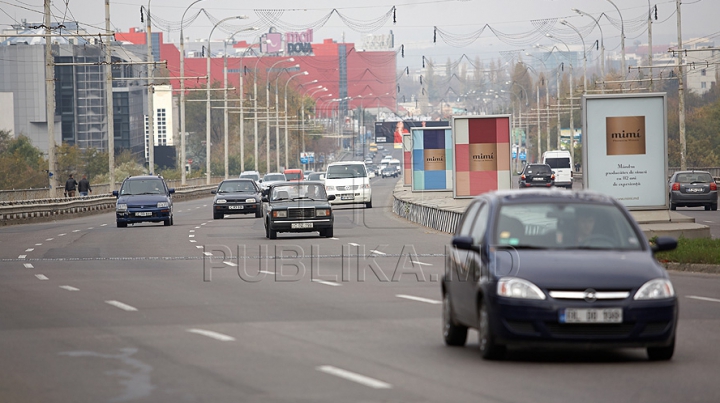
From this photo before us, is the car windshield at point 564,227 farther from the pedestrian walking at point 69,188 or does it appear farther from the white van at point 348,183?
the pedestrian walking at point 69,188

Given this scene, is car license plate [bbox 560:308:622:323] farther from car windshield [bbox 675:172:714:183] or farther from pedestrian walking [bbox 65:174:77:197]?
pedestrian walking [bbox 65:174:77:197]

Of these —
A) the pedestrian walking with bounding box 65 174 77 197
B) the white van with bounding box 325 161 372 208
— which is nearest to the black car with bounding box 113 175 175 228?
the white van with bounding box 325 161 372 208

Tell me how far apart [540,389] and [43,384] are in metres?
3.84

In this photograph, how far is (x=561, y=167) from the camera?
78.4 meters

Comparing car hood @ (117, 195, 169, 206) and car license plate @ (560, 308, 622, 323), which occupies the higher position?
car hood @ (117, 195, 169, 206)

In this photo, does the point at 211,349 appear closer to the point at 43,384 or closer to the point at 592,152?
the point at 43,384

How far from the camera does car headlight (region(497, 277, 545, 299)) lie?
10062 mm

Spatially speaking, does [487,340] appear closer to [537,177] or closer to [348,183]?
[348,183]

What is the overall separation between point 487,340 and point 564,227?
137cm

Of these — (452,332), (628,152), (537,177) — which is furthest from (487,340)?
(537,177)

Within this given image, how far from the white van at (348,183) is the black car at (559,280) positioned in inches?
1667

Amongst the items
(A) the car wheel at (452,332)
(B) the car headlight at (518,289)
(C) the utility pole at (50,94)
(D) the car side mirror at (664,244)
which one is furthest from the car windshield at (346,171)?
(B) the car headlight at (518,289)

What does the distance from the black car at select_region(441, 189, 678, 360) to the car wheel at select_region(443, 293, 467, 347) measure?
0.01 m

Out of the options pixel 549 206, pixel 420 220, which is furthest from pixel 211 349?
pixel 420 220
